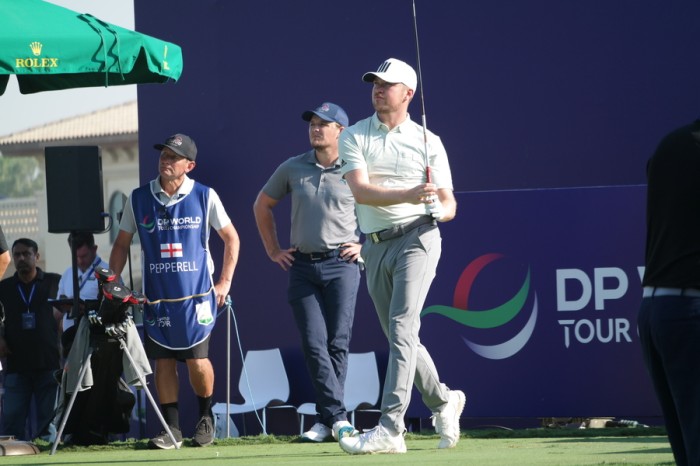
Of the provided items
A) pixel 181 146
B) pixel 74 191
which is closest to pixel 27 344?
pixel 74 191

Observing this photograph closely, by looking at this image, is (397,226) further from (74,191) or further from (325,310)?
(74,191)

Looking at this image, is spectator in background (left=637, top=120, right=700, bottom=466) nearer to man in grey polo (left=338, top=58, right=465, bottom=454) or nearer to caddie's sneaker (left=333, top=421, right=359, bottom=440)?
man in grey polo (left=338, top=58, right=465, bottom=454)

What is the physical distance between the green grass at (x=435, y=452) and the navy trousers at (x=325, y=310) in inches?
20.7

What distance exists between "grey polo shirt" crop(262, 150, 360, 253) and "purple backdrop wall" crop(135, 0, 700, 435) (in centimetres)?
71

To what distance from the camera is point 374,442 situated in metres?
6.84

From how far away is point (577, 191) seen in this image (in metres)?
8.67

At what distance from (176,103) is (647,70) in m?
3.60

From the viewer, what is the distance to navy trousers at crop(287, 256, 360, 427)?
852 cm

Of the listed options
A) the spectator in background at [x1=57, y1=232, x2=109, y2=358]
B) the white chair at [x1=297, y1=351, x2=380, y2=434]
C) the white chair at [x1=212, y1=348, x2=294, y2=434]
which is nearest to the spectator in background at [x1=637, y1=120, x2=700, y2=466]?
the white chair at [x1=297, y1=351, x2=380, y2=434]

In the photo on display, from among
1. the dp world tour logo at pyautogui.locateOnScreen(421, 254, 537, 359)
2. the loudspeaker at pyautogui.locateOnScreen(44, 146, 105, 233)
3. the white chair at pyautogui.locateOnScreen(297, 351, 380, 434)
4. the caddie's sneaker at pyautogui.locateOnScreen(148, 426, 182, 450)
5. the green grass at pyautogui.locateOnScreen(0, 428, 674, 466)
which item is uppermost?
the loudspeaker at pyautogui.locateOnScreen(44, 146, 105, 233)

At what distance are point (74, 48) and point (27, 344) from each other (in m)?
4.47

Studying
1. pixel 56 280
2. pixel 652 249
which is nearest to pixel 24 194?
pixel 56 280

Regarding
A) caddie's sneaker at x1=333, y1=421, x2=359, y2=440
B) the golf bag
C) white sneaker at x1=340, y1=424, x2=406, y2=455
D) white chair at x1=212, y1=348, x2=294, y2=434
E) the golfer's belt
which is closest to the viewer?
white sneaker at x1=340, y1=424, x2=406, y2=455

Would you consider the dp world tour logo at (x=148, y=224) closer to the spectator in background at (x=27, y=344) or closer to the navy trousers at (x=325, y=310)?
the navy trousers at (x=325, y=310)
